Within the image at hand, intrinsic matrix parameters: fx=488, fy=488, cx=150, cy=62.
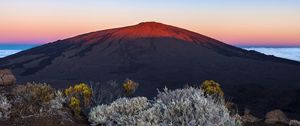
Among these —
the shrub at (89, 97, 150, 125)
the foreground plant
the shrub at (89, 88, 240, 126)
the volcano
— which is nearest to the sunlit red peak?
the volcano

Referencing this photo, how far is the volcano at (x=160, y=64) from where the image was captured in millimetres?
46188

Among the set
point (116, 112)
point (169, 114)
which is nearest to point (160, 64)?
point (116, 112)

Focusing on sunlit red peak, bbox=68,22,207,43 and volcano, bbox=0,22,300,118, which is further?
sunlit red peak, bbox=68,22,207,43

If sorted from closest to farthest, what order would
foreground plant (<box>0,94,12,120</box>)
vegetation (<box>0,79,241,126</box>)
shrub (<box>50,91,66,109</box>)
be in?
vegetation (<box>0,79,241,126</box>), foreground plant (<box>0,94,12,120</box>), shrub (<box>50,91,66,109</box>)

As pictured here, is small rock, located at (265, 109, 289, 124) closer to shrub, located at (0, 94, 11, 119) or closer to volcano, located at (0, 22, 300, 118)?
shrub, located at (0, 94, 11, 119)

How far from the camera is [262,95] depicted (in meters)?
42.0

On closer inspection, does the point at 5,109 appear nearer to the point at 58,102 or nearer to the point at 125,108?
the point at 58,102

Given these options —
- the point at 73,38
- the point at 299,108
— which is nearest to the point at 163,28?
the point at 73,38

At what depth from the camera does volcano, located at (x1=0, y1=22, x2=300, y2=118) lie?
46188mm

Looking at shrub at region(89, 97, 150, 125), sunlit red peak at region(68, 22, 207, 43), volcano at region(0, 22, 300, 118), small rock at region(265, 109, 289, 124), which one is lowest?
volcano at region(0, 22, 300, 118)

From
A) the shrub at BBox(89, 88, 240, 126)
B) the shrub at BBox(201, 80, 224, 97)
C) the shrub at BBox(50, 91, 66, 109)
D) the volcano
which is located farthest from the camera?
the volcano

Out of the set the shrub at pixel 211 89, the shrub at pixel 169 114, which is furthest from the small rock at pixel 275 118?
the shrub at pixel 169 114

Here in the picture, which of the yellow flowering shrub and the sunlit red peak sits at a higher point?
the yellow flowering shrub

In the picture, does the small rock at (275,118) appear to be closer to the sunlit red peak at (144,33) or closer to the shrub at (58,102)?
the shrub at (58,102)
